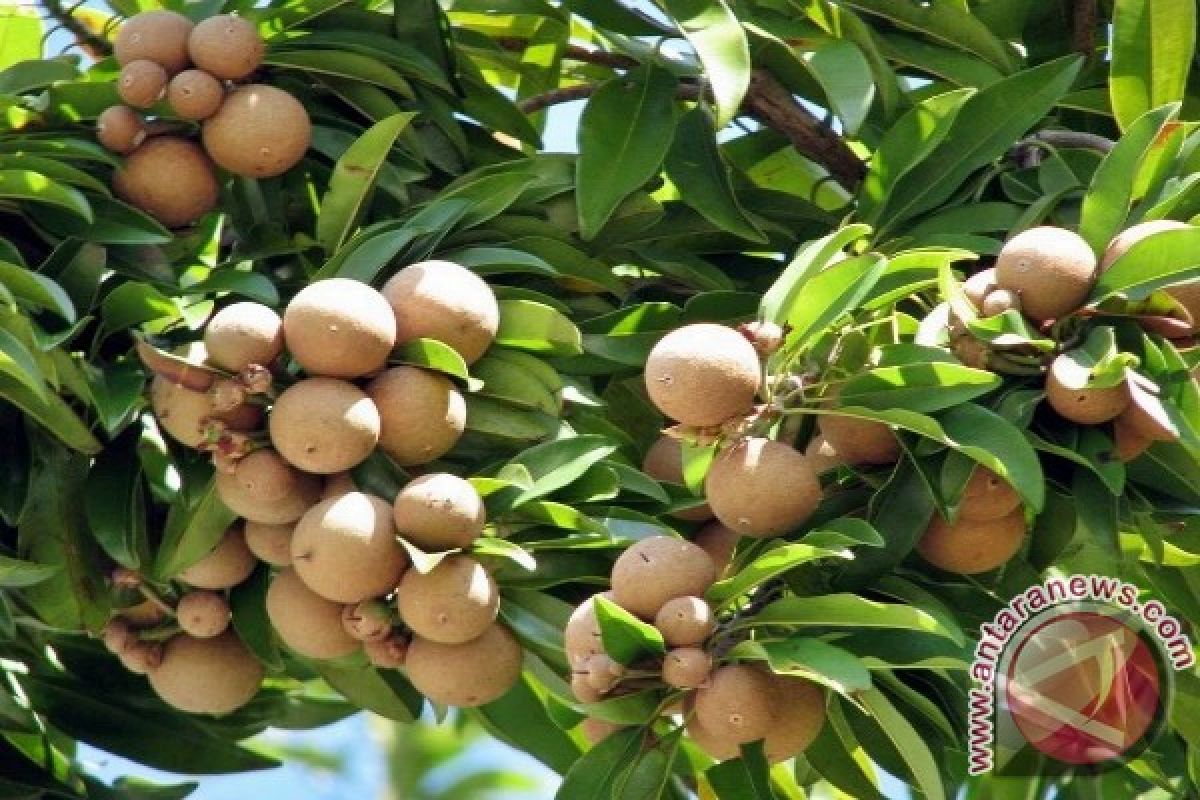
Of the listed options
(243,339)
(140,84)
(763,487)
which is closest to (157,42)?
(140,84)

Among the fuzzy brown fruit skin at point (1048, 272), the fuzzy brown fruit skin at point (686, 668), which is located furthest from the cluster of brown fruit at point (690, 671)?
the fuzzy brown fruit skin at point (1048, 272)

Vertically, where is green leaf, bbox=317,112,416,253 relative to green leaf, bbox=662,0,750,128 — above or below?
below

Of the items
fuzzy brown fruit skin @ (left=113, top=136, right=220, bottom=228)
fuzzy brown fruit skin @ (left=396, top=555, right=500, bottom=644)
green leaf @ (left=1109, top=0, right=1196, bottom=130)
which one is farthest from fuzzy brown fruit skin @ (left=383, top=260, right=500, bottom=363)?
green leaf @ (left=1109, top=0, right=1196, bottom=130)

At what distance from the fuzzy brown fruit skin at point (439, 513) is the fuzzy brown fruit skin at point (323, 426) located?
6 cm

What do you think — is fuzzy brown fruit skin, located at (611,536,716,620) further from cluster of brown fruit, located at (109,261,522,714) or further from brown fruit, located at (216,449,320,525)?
brown fruit, located at (216,449,320,525)

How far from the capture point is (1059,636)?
78.3 inches

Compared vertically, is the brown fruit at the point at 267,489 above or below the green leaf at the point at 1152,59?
below

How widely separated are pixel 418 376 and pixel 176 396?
0.21m

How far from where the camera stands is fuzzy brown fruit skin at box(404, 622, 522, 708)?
2.02 meters

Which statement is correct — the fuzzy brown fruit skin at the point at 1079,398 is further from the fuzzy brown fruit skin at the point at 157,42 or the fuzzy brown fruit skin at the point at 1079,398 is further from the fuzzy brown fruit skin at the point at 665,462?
the fuzzy brown fruit skin at the point at 157,42

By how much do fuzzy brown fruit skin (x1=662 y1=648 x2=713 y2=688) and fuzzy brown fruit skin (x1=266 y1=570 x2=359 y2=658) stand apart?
1.13 feet

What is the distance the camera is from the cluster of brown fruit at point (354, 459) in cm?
196

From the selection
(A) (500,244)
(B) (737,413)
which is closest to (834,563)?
(B) (737,413)

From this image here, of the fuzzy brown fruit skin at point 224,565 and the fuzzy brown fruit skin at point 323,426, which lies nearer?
the fuzzy brown fruit skin at point 323,426
